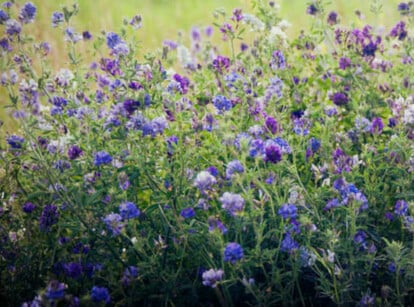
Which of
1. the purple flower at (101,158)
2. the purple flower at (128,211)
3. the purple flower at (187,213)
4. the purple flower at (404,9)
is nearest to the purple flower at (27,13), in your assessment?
the purple flower at (101,158)

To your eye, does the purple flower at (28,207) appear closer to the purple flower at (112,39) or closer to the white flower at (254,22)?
the purple flower at (112,39)

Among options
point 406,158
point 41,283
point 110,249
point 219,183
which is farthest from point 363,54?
point 41,283

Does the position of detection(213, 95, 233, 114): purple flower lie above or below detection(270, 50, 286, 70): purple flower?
below

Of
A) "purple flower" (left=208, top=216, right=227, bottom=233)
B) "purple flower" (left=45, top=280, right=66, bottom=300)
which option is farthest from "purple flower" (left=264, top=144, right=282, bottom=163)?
"purple flower" (left=45, top=280, right=66, bottom=300)

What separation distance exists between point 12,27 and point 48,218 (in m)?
0.85

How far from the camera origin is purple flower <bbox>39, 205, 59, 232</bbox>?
2.56m

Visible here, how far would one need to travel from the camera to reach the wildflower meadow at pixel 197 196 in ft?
7.39

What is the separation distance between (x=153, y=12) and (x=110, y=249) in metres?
7.38

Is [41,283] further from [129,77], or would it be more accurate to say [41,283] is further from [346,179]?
[346,179]

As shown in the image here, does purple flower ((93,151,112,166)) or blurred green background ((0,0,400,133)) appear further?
blurred green background ((0,0,400,133))

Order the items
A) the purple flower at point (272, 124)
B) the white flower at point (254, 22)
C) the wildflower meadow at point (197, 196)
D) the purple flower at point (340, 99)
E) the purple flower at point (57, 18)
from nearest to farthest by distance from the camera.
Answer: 1. the wildflower meadow at point (197, 196)
2. the purple flower at point (272, 124)
3. the purple flower at point (57, 18)
4. the purple flower at point (340, 99)
5. the white flower at point (254, 22)

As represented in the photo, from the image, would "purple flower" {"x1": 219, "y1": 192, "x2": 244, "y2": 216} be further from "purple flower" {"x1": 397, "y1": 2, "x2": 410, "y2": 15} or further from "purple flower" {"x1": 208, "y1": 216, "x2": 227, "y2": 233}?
"purple flower" {"x1": 397, "y1": 2, "x2": 410, "y2": 15}

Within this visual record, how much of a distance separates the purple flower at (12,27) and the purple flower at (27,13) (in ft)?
0.23

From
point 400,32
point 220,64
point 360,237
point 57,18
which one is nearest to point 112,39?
point 57,18
